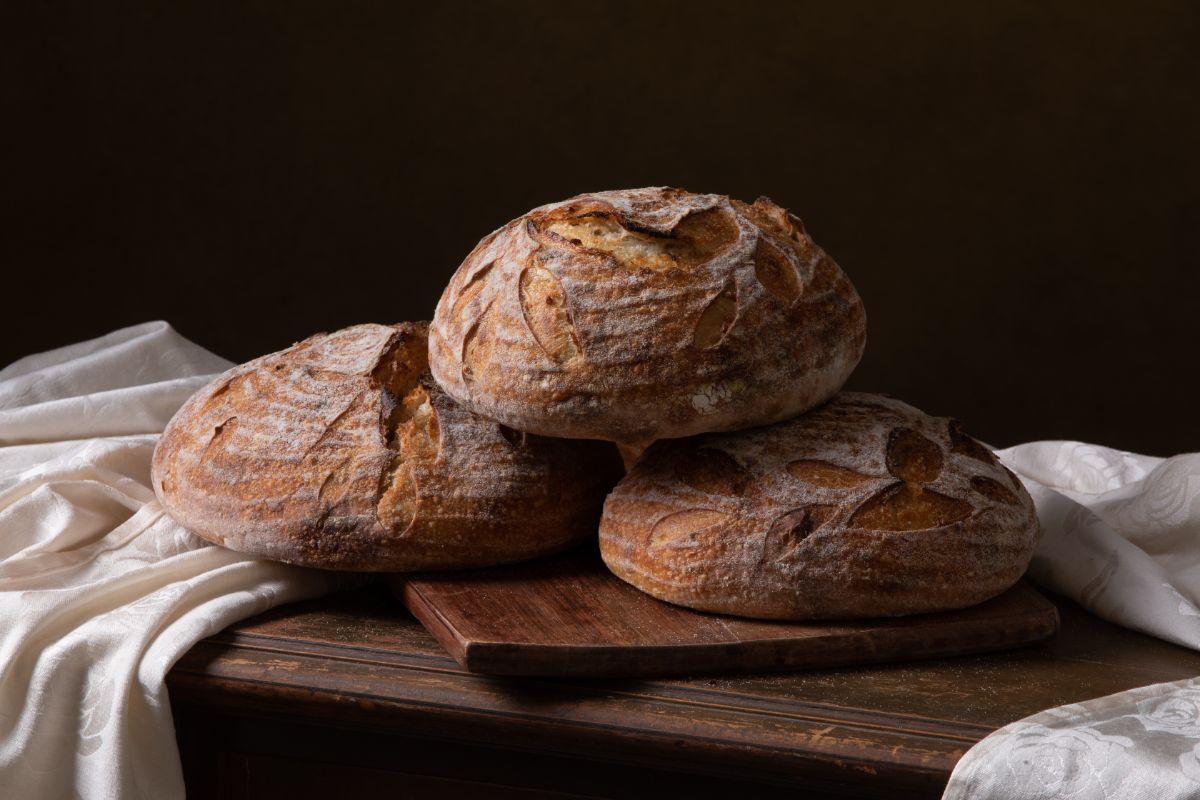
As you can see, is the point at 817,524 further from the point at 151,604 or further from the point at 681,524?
the point at 151,604

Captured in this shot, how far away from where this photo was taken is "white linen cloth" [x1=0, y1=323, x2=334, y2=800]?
5.43 ft

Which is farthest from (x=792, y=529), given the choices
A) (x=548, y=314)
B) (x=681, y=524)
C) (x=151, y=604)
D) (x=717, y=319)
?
(x=151, y=604)

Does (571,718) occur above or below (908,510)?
below

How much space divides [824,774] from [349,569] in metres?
0.68

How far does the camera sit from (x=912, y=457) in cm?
177

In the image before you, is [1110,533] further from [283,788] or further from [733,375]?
[283,788]

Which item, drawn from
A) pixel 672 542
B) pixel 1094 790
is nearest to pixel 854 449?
pixel 672 542

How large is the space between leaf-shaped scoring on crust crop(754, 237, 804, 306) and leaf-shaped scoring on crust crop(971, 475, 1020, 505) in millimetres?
332

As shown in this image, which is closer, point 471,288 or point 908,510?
point 908,510

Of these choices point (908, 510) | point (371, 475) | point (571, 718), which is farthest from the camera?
point (371, 475)

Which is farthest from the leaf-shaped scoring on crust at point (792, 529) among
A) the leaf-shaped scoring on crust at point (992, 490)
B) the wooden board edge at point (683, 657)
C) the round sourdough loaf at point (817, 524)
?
the leaf-shaped scoring on crust at point (992, 490)

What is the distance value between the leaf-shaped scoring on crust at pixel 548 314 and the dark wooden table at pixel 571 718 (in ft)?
→ 1.32

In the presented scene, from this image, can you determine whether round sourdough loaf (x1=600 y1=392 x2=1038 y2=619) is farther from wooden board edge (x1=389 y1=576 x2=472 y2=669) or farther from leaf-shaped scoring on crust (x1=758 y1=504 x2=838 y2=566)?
wooden board edge (x1=389 y1=576 x2=472 y2=669)

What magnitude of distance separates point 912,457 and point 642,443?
35 centimetres
